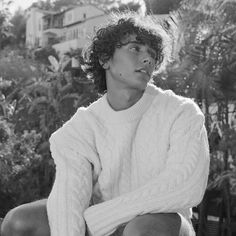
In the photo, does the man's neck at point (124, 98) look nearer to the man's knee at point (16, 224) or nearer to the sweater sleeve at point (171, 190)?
the sweater sleeve at point (171, 190)

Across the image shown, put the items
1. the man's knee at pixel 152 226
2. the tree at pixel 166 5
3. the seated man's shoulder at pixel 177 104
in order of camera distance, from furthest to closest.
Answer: the tree at pixel 166 5 → the seated man's shoulder at pixel 177 104 → the man's knee at pixel 152 226

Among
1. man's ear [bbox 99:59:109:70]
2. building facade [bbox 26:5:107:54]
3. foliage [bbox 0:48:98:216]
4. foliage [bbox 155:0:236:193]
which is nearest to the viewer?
man's ear [bbox 99:59:109:70]

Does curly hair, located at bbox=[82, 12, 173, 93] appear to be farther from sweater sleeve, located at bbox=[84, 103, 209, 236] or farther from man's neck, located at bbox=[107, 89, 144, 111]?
sweater sleeve, located at bbox=[84, 103, 209, 236]

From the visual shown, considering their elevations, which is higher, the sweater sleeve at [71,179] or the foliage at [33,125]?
the sweater sleeve at [71,179]

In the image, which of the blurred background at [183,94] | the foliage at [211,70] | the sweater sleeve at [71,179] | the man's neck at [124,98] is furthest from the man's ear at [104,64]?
the foliage at [211,70]

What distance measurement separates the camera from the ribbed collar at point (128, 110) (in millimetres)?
2510

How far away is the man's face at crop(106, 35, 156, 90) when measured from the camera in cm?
248

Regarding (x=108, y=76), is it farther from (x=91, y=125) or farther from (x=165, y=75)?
(x=165, y=75)

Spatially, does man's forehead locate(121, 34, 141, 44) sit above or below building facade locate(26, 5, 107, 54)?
above

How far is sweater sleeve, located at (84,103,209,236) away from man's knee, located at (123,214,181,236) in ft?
0.29

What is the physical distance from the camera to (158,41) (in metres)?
2.57

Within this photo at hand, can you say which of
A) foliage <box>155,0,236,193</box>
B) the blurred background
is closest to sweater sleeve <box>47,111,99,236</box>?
the blurred background

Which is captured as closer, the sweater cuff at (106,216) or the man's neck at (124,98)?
the sweater cuff at (106,216)

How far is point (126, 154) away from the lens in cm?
247
